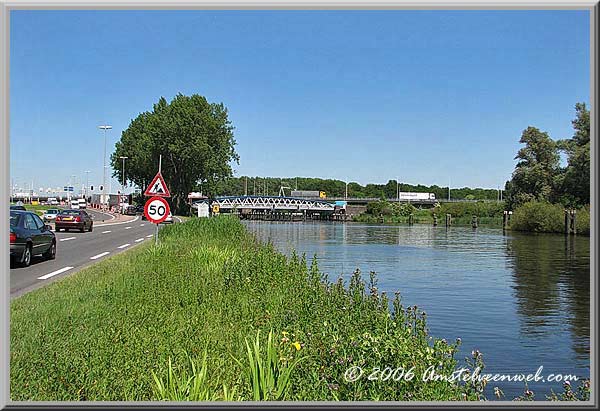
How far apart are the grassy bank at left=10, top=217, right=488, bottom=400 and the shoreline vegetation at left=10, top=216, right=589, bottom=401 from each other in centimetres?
1

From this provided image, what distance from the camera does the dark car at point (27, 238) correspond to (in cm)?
1886

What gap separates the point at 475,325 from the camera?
12406mm

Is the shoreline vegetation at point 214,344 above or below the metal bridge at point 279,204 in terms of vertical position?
below

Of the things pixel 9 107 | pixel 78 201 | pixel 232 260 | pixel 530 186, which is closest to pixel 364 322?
pixel 9 107

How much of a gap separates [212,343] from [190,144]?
6004cm

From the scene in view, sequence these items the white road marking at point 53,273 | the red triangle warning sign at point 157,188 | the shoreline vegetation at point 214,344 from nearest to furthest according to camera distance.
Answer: the shoreline vegetation at point 214,344 < the white road marking at point 53,273 < the red triangle warning sign at point 157,188

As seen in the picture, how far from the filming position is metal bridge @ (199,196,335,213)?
433 feet

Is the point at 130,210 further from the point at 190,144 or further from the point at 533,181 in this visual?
the point at 533,181

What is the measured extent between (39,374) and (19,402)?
4.76ft

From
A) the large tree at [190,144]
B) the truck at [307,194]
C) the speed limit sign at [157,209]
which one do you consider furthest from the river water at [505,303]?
the truck at [307,194]

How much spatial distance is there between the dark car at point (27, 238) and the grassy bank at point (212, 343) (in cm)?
668

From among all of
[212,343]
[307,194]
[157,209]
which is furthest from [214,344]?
[307,194]

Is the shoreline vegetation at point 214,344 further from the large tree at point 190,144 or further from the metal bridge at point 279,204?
the metal bridge at point 279,204

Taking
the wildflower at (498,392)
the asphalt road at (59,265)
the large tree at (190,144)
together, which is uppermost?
the large tree at (190,144)
